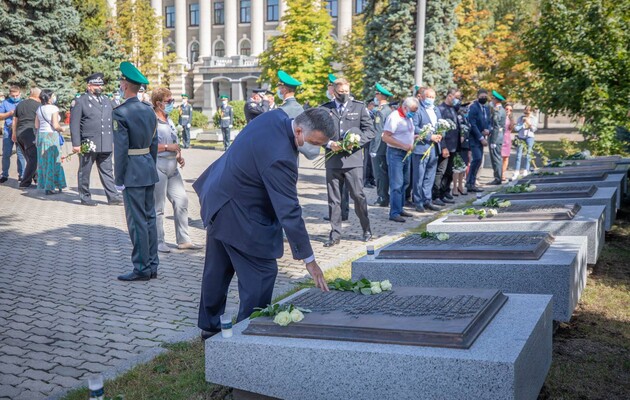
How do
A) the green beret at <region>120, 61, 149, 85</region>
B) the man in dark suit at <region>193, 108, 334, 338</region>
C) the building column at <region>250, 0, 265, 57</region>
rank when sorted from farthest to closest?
1. the building column at <region>250, 0, 265, 57</region>
2. the green beret at <region>120, 61, 149, 85</region>
3. the man in dark suit at <region>193, 108, 334, 338</region>

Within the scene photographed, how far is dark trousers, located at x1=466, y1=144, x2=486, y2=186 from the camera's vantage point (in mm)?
15383

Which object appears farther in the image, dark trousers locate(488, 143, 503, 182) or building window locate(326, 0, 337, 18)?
building window locate(326, 0, 337, 18)

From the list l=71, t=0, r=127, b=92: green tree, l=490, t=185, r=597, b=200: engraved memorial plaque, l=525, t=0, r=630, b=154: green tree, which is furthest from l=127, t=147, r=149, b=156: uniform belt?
l=71, t=0, r=127, b=92: green tree

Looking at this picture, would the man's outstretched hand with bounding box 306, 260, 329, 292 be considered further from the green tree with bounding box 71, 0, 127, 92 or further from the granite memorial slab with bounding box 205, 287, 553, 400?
the green tree with bounding box 71, 0, 127, 92

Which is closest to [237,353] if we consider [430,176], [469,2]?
[430,176]

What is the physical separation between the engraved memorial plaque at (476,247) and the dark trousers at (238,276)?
1.79 meters

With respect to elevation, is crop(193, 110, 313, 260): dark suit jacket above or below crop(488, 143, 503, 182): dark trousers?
above

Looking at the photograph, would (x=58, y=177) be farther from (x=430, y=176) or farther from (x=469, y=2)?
(x=469, y=2)

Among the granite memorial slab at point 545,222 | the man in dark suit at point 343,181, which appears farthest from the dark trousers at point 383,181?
the granite memorial slab at point 545,222

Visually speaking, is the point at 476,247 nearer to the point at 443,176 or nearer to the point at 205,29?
the point at 443,176

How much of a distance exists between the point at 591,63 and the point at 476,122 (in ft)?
10.6

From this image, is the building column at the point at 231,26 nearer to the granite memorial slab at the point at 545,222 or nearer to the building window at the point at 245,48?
the building window at the point at 245,48

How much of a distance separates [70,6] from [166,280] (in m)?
31.2

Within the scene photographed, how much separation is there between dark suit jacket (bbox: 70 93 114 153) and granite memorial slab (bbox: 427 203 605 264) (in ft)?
25.4
